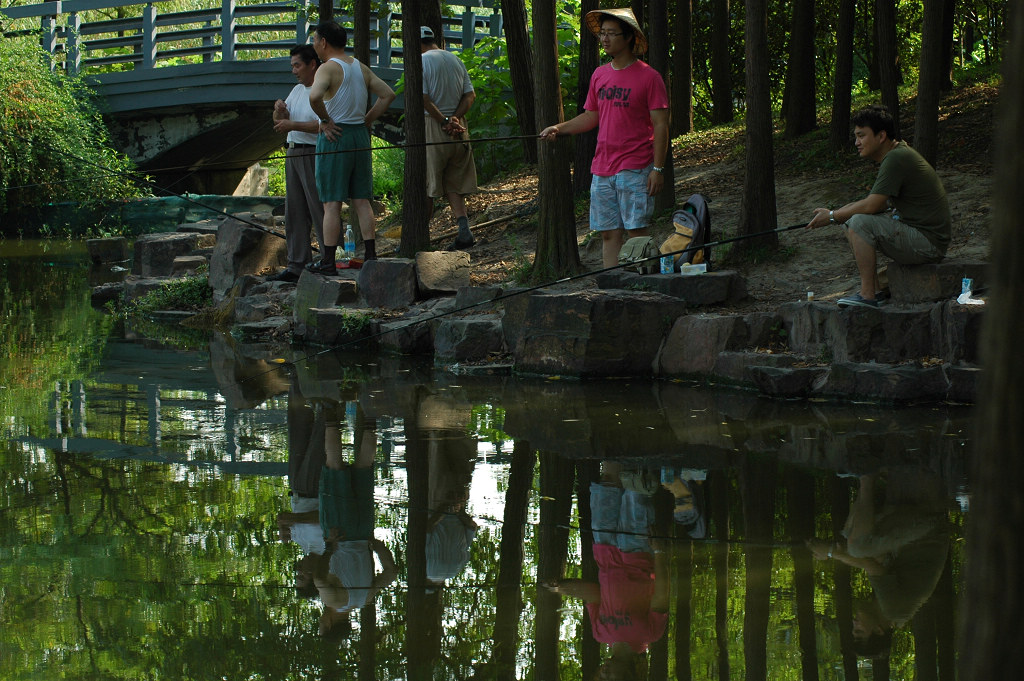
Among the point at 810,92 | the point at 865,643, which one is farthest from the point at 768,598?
the point at 810,92

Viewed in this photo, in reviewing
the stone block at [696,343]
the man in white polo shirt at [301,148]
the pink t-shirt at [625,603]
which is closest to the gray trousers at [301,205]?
the man in white polo shirt at [301,148]

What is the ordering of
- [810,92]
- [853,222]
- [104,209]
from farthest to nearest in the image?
[104,209] < [810,92] < [853,222]

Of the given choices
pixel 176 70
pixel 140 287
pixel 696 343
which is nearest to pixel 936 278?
pixel 696 343

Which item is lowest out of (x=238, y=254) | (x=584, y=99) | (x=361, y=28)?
(x=238, y=254)

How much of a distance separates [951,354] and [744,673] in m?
3.61

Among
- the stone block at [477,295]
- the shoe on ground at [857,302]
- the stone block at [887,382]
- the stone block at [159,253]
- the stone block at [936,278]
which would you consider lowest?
the stone block at [887,382]

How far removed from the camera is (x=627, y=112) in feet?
24.4

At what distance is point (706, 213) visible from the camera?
776 cm

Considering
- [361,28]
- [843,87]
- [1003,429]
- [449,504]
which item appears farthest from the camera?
[361,28]

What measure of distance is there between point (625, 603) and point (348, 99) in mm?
6606

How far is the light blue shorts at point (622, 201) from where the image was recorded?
296 inches

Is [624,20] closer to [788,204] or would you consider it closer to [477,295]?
[477,295]

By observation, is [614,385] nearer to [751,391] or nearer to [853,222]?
[751,391]

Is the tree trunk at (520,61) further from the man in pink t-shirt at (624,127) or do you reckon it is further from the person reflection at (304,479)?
the person reflection at (304,479)
